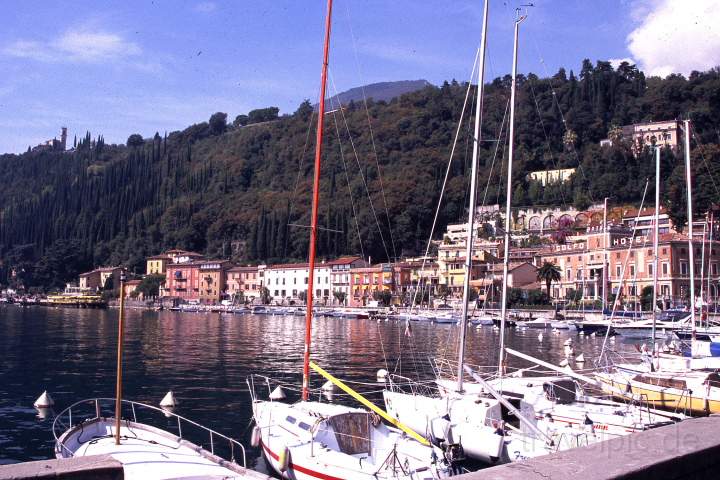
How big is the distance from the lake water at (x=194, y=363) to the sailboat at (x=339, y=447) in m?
1.99

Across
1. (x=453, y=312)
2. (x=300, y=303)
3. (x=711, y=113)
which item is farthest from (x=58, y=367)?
(x=711, y=113)

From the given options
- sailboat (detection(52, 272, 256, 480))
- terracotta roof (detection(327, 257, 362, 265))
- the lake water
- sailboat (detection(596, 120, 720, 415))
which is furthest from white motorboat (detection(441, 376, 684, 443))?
→ terracotta roof (detection(327, 257, 362, 265))

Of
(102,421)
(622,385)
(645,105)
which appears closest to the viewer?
(102,421)

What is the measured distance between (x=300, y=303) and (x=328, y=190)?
134 ft

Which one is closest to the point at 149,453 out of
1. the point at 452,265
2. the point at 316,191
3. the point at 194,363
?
the point at 316,191

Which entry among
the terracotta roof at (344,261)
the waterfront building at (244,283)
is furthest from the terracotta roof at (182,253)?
the terracotta roof at (344,261)

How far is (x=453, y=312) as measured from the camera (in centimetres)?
9288

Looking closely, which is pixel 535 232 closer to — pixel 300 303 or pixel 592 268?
pixel 592 268

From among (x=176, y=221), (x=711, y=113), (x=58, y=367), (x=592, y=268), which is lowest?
(x=58, y=367)

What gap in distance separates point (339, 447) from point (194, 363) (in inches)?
1029

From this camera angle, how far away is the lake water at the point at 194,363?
23.4m

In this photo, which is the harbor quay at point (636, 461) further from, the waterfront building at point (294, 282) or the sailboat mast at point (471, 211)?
the waterfront building at point (294, 282)

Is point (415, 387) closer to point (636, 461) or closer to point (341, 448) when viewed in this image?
point (341, 448)

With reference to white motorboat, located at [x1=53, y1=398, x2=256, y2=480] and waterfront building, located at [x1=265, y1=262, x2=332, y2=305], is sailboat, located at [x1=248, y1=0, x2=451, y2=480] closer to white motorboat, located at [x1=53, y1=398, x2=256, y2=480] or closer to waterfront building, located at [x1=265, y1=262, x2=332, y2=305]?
white motorboat, located at [x1=53, y1=398, x2=256, y2=480]
